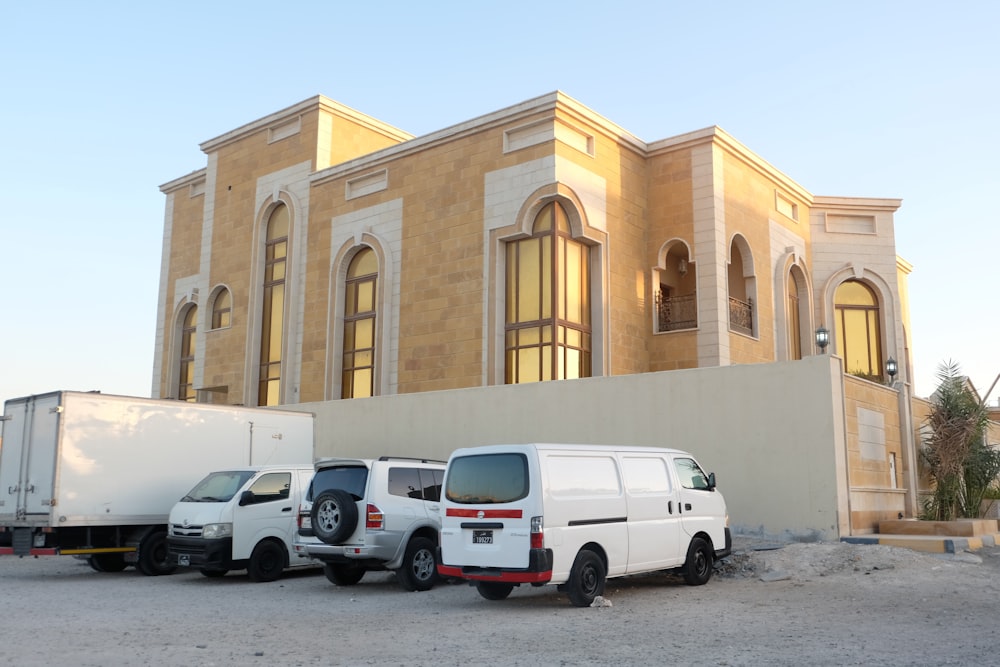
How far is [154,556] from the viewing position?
49.2ft

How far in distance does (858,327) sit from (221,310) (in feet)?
78.6

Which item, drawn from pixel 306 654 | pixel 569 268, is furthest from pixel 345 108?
pixel 306 654

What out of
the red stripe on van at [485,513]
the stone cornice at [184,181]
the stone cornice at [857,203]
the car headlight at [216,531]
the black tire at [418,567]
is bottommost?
the black tire at [418,567]

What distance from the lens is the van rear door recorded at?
1003cm

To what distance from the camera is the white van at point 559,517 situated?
10016mm

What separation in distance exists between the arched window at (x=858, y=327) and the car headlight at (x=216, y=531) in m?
25.1

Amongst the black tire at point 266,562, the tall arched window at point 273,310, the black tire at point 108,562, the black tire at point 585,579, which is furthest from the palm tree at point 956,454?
the tall arched window at point 273,310

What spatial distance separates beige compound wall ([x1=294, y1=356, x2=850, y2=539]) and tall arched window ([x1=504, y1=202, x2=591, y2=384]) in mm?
5923

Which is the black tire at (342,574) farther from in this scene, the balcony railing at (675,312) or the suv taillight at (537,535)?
the balcony railing at (675,312)

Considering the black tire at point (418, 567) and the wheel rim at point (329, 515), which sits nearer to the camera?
the wheel rim at point (329, 515)

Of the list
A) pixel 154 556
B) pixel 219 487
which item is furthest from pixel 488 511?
Answer: pixel 154 556

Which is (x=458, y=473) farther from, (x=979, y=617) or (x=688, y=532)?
(x=979, y=617)

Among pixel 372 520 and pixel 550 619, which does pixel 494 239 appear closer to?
pixel 372 520

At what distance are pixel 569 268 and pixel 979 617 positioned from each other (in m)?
17.3
